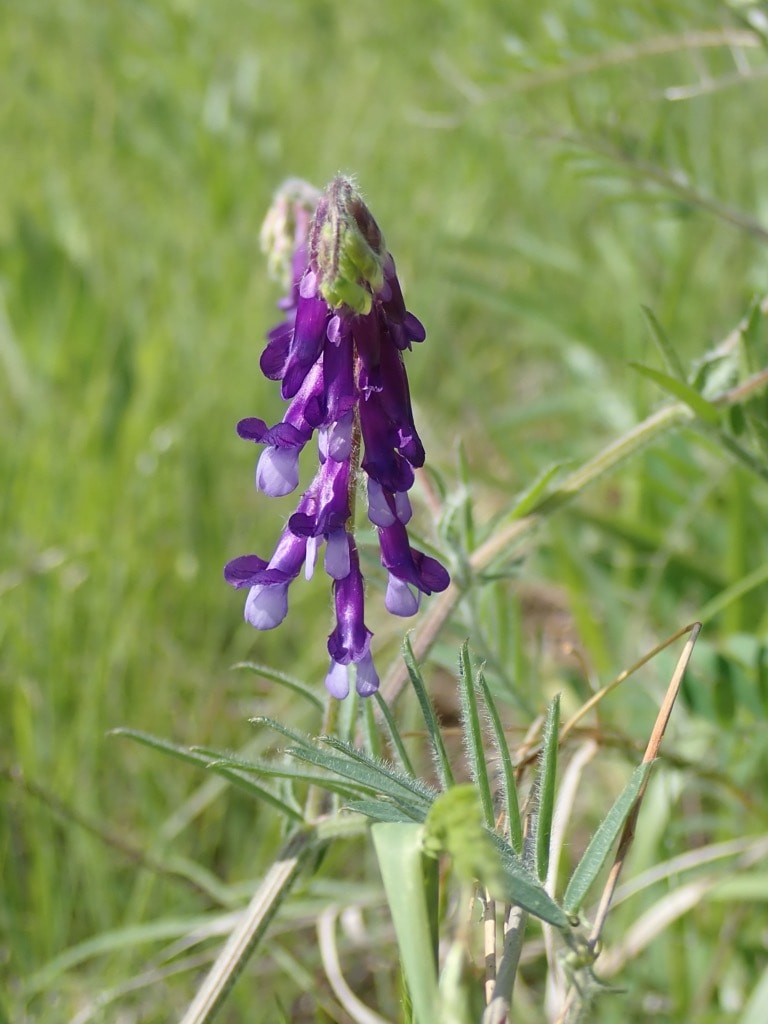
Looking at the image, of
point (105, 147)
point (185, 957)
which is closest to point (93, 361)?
point (105, 147)

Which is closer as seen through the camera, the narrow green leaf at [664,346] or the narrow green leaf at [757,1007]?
the narrow green leaf at [664,346]

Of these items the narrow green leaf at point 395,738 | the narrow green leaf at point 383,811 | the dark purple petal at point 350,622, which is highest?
the dark purple petal at point 350,622

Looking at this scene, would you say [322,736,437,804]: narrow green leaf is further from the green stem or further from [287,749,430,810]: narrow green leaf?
the green stem

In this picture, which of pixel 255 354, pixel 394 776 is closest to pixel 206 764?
pixel 394 776

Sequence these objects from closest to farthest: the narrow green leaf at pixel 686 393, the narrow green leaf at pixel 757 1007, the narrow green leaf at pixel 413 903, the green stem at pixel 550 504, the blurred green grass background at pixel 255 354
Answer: the narrow green leaf at pixel 413 903 → the narrow green leaf at pixel 686 393 → the green stem at pixel 550 504 → the narrow green leaf at pixel 757 1007 → the blurred green grass background at pixel 255 354

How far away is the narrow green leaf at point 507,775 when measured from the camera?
1.18 metres

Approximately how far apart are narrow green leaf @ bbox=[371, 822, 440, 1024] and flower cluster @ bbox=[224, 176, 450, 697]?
0.22 m

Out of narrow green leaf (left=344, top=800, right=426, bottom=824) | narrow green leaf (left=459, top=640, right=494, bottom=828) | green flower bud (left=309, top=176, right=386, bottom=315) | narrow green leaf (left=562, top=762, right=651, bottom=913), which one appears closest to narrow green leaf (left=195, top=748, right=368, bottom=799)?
narrow green leaf (left=344, top=800, right=426, bottom=824)

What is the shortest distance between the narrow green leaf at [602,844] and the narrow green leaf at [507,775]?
3.1 inches

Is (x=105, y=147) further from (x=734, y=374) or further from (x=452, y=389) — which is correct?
(x=734, y=374)

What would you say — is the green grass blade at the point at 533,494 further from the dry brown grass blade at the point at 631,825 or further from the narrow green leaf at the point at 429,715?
the narrow green leaf at the point at 429,715

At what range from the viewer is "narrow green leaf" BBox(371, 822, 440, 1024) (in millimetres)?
948

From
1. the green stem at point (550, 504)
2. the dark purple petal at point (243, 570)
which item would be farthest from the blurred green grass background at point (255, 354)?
the dark purple petal at point (243, 570)

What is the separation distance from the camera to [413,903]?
1027 millimetres
